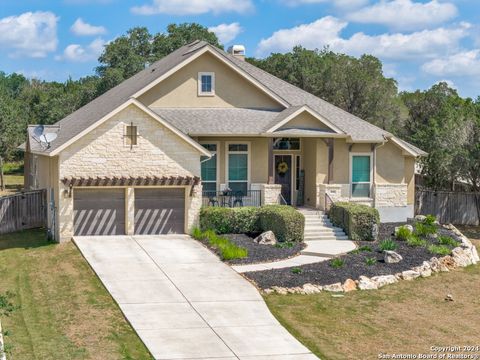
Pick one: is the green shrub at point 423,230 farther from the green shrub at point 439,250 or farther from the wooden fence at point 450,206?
the wooden fence at point 450,206

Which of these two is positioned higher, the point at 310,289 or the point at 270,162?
the point at 270,162

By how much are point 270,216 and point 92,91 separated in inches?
1421

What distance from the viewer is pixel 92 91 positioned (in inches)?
2338

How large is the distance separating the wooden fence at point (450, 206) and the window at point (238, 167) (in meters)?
10.6

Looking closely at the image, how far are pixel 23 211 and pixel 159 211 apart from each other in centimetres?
637

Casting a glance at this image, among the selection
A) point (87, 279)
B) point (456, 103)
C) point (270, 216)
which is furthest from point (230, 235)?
point (456, 103)

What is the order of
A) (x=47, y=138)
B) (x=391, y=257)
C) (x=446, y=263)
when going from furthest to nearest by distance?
(x=47, y=138)
(x=446, y=263)
(x=391, y=257)

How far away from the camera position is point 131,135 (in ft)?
87.4

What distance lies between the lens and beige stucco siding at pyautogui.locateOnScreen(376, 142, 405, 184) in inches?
1281

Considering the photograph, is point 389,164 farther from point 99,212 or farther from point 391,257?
point 99,212

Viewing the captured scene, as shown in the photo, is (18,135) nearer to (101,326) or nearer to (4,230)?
(4,230)

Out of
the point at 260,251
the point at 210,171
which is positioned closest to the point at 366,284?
the point at 260,251

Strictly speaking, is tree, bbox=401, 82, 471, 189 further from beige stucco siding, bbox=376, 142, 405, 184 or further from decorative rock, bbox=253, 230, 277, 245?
decorative rock, bbox=253, 230, 277, 245

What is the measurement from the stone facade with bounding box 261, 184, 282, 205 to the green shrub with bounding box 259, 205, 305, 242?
2.79 meters
